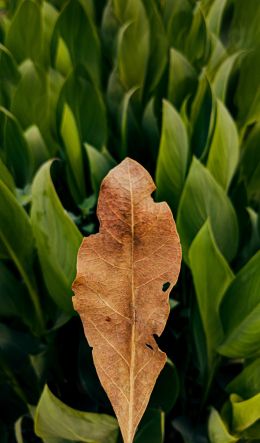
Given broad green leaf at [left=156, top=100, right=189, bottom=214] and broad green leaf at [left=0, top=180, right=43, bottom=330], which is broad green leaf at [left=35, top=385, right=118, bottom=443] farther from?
broad green leaf at [left=156, top=100, right=189, bottom=214]

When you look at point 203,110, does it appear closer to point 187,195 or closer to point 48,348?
point 187,195

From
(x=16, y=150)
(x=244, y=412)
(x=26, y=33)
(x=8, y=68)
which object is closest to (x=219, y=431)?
(x=244, y=412)

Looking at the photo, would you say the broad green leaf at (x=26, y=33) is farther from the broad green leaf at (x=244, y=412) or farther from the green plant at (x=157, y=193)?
the broad green leaf at (x=244, y=412)

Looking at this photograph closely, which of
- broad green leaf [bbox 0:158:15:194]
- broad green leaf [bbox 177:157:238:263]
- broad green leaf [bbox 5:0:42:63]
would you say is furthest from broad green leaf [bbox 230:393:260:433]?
broad green leaf [bbox 5:0:42:63]

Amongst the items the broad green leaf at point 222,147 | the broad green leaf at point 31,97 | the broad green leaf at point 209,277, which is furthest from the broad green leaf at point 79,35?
the broad green leaf at point 209,277

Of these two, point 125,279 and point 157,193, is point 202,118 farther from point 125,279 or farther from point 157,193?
point 125,279
